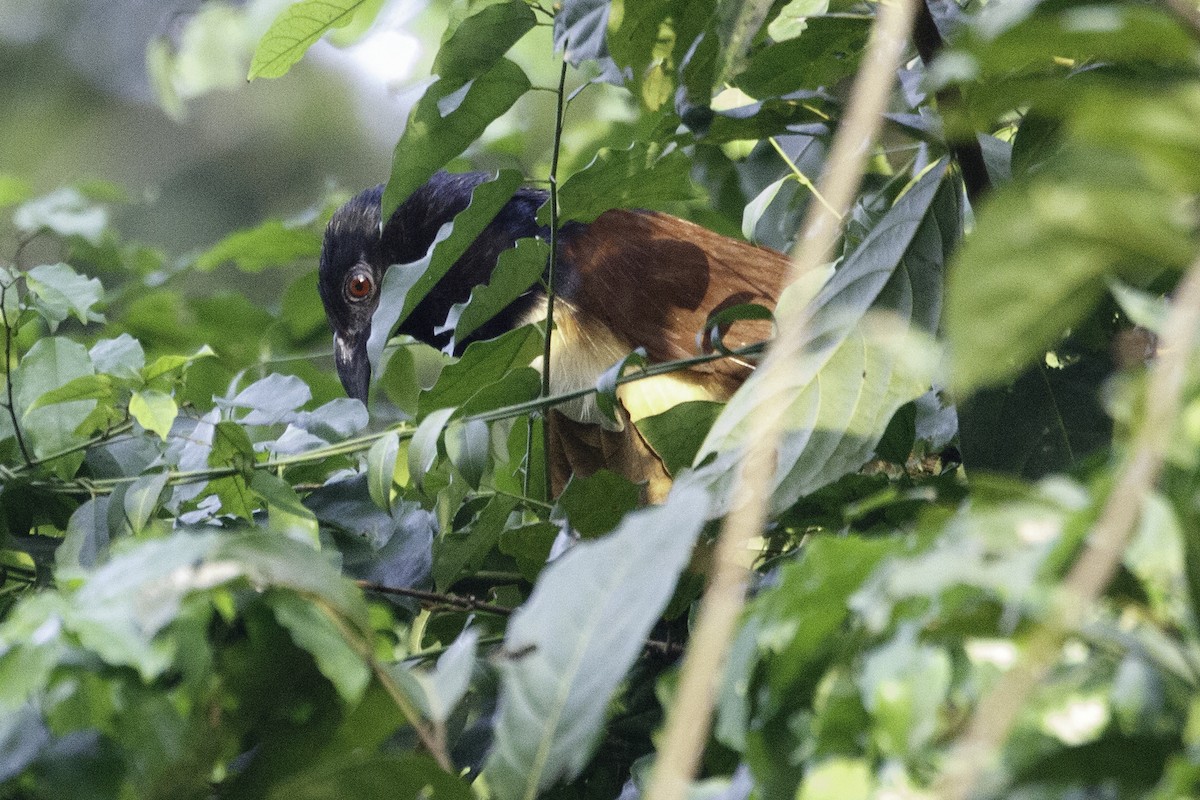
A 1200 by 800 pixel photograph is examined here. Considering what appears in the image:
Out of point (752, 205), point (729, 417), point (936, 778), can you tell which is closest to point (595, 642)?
point (936, 778)

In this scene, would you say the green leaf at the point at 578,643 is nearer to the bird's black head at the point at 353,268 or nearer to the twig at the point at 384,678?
the twig at the point at 384,678

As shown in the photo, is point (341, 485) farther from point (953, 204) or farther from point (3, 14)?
point (3, 14)

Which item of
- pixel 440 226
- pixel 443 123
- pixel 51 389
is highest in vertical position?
pixel 443 123

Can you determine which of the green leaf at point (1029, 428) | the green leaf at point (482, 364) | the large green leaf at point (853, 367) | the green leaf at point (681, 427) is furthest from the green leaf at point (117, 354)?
the green leaf at point (1029, 428)

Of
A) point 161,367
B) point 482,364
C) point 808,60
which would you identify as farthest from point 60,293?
point 808,60

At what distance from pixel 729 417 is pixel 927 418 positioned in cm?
32

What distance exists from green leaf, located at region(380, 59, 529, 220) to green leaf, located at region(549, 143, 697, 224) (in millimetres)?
102

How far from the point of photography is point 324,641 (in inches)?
24.0

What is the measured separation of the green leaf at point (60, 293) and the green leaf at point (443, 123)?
1.15ft

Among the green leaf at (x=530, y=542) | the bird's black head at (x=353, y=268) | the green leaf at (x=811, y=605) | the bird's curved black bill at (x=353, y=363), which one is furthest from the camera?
the bird's curved black bill at (x=353, y=363)

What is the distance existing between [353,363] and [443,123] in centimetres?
140

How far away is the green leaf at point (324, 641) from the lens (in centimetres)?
60

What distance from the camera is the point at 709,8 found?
0.97 metres

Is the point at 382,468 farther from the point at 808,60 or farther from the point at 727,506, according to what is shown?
the point at 808,60
